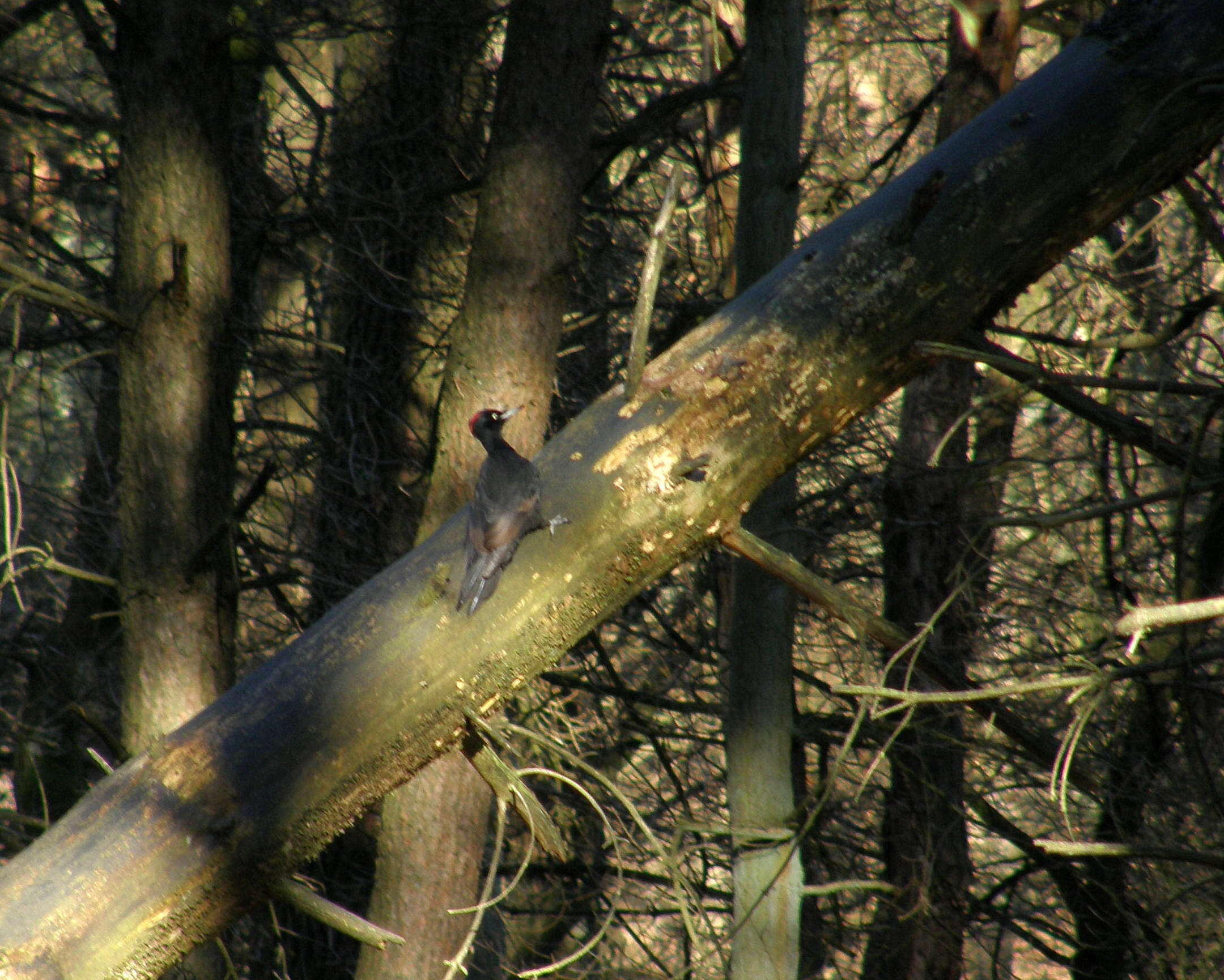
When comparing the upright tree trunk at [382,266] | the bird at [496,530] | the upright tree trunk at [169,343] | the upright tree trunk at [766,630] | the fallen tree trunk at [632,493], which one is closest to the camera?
the fallen tree trunk at [632,493]

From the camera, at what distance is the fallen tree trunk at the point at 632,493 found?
2268 mm

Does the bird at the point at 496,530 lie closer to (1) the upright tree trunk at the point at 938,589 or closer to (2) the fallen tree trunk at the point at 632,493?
(2) the fallen tree trunk at the point at 632,493

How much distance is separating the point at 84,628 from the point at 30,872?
17.6ft

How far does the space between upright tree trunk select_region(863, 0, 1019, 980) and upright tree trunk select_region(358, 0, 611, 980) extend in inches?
76.6

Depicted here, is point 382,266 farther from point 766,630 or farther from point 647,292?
point 647,292

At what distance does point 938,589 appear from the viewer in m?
5.97

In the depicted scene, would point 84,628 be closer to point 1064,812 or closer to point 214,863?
point 214,863

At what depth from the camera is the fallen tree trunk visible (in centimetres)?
227

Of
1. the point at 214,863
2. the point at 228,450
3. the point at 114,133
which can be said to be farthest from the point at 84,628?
the point at 214,863

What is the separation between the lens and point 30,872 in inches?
87.2

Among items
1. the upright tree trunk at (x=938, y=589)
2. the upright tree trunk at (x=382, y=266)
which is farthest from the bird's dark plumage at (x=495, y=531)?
the upright tree trunk at (x=382, y=266)

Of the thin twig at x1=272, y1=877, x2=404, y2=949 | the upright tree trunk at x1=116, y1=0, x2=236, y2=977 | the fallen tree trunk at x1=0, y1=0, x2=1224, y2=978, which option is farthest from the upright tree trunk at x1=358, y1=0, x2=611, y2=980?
the thin twig at x1=272, y1=877, x2=404, y2=949

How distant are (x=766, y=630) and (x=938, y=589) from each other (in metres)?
1.50

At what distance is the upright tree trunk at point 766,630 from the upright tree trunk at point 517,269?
0.83 meters
